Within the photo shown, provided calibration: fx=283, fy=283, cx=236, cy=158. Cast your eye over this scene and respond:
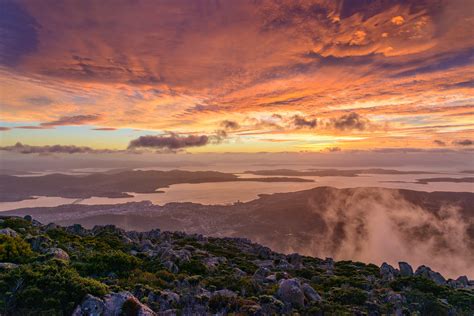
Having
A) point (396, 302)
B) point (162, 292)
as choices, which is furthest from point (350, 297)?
point (162, 292)

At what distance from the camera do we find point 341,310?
1803 centimetres

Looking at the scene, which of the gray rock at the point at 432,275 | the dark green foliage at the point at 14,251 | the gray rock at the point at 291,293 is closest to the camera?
the gray rock at the point at 291,293

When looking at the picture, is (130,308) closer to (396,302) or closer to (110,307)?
(110,307)

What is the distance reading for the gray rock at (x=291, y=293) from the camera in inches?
758

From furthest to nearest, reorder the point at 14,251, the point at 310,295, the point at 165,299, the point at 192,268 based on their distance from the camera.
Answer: the point at 192,268, the point at 14,251, the point at 310,295, the point at 165,299

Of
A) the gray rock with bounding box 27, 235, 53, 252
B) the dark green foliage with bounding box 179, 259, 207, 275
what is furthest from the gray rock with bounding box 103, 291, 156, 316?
the gray rock with bounding box 27, 235, 53, 252

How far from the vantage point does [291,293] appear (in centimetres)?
1972

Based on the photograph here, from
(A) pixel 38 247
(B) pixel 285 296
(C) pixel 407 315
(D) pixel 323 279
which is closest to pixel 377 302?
(C) pixel 407 315

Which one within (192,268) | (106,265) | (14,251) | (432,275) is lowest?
(432,275)

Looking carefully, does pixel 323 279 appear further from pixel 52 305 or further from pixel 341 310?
pixel 52 305

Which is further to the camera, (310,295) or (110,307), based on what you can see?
(310,295)

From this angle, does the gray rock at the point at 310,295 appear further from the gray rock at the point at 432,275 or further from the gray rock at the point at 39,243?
the gray rock at the point at 432,275

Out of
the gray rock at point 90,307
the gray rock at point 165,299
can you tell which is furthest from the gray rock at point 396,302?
the gray rock at point 90,307

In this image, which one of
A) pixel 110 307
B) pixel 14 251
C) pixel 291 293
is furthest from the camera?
pixel 14 251
